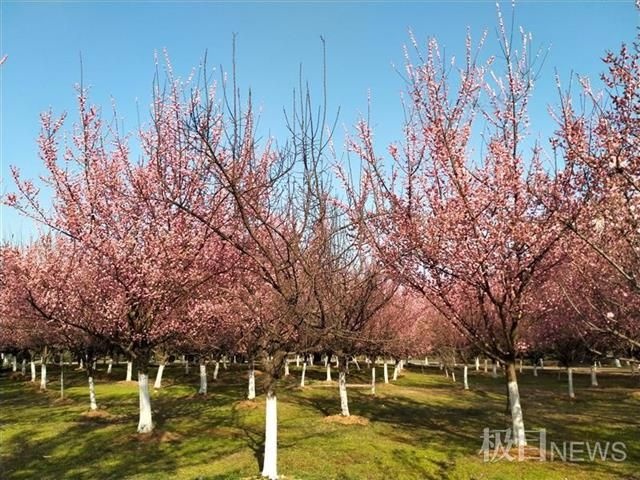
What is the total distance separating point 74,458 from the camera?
47.2 ft

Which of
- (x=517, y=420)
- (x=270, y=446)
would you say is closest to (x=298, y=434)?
(x=270, y=446)

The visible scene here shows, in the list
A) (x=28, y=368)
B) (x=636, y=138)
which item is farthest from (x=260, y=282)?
(x=28, y=368)

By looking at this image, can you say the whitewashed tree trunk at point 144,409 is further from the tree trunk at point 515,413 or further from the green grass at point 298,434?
the tree trunk at point 515,413

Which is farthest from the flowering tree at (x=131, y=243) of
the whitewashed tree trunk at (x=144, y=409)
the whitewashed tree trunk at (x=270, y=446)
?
the whitewashed tree trunk at (x=270, y=446)

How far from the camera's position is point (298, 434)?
707 inches

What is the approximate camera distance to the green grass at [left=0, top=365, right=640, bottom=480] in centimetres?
1307

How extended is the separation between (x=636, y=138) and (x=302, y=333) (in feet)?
24.2

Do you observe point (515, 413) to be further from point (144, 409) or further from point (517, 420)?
point (144, 409)

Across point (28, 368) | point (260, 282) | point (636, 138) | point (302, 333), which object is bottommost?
point (28, 368)

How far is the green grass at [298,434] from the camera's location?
13.1 metres

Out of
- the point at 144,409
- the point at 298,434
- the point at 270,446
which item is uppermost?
the point at 270,446

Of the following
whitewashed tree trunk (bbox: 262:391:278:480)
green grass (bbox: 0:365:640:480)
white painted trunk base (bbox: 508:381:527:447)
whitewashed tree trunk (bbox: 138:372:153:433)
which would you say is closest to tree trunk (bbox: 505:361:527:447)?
white painted trunk base (bbox: 508:381:527:447)

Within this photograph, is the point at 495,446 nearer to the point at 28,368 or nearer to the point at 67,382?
the point at 67,382

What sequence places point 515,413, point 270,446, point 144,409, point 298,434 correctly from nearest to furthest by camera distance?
point 270,446
point 515,413
point 144,409
point 298,434
